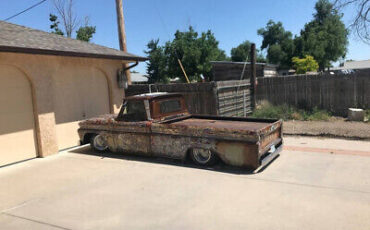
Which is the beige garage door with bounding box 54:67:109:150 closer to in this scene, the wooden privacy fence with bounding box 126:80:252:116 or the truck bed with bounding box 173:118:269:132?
the wooden privacy fence with bounding box 126:80:252:116

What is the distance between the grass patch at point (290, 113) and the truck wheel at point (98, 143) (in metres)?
6.62

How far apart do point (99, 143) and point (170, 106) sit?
232 centimetres

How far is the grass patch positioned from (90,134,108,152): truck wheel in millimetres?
6619

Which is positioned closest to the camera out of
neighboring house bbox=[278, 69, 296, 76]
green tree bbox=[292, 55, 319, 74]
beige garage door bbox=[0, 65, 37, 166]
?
beige garage door bbox=[0, 65, 37, 166]

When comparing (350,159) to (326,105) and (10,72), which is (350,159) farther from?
(10,72)

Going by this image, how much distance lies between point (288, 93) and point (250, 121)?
6256mm

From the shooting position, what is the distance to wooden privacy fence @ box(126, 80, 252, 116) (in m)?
11.3

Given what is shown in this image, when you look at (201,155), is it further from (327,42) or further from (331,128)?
(327,42)

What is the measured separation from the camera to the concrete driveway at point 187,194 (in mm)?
4207

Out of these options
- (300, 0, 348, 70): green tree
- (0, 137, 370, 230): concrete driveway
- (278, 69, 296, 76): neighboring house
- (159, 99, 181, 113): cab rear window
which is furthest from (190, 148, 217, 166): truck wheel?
(300, 0, 348, 70): green tree

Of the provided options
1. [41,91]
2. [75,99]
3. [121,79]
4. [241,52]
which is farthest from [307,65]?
[41,91]

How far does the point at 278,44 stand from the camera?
52.2 m

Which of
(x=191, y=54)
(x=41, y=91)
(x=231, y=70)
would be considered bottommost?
(x=41, y=91)

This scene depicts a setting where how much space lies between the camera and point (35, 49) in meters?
7.53
